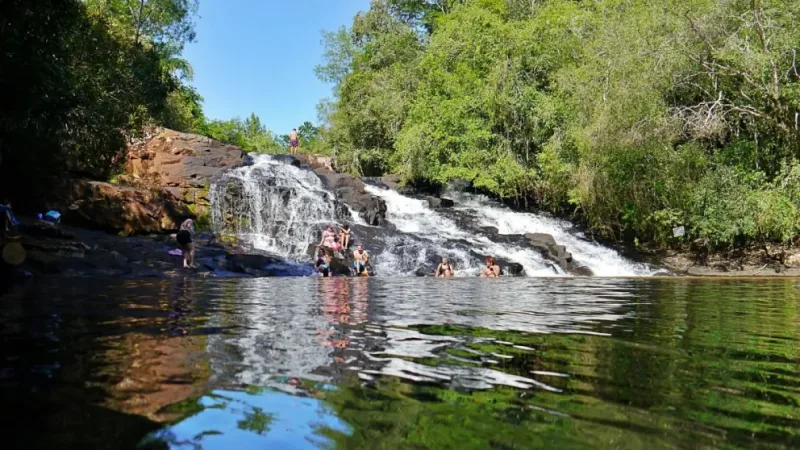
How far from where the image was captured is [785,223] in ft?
65.5

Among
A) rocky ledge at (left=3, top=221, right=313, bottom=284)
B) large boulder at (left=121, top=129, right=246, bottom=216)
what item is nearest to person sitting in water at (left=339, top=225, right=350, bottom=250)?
rocky ledge at (left=3, top=221, right=313, bottom=284)

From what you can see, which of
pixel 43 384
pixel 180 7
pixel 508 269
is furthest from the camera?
pixel 180 7

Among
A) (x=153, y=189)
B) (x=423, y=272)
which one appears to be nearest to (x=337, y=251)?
(x=423, y=272)

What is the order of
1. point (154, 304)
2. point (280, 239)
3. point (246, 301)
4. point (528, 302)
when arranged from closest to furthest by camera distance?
point (154, 304)
point (246, 301)
point (528, 302)
point (280, 239)

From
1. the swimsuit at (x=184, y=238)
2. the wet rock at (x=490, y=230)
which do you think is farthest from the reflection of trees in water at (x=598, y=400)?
the wet rock at (x=490, y=230)

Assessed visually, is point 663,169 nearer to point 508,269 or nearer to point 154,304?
point 508,269

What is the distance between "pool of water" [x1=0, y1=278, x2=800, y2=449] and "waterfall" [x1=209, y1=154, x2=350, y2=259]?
54.4 feet

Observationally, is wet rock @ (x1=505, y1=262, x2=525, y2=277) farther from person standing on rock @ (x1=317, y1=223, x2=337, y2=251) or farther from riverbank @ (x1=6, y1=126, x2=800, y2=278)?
person standing on rock @ (x1=317, y1=223, x2=337, y2=251)

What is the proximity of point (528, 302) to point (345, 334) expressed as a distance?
14.0 feet

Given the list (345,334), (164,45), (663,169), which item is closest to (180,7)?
(164,45)

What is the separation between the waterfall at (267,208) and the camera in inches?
869

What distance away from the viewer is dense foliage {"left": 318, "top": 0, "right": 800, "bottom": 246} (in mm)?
20250

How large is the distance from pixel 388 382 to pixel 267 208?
853 inches

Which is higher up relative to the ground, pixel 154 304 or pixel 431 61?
pixel 431 61
